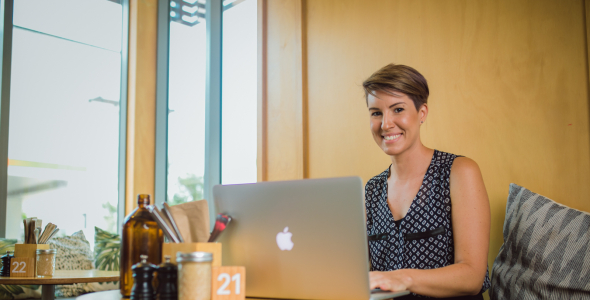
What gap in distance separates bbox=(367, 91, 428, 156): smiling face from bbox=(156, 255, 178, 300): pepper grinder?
1.01 m

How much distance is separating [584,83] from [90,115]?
380cm

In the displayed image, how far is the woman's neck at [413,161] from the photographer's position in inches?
67.4

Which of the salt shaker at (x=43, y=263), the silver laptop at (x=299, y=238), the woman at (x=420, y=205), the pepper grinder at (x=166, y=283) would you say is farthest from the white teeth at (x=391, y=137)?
the salt shaker at (x=43, y=263)

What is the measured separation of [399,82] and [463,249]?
625mm

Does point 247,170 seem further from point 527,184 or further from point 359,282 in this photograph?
point 359,282

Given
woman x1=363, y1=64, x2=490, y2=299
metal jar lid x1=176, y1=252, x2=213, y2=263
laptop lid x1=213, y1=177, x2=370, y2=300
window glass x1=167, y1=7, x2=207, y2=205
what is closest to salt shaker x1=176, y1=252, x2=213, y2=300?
metal jar lid x1=176, y1=252, x2=213, y2=263

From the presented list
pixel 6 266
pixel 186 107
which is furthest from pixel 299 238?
pixel 186 107

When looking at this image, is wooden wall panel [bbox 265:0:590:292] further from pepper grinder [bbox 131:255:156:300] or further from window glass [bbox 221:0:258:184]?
pepper grinder [bbox 131:255:156:300]

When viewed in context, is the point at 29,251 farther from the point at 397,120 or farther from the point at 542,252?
the point at 542,252

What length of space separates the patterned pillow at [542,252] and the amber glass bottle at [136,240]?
4.03 feet

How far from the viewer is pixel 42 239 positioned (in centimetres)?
199

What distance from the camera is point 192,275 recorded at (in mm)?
938

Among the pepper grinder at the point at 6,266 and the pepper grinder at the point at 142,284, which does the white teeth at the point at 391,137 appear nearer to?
the pepper grinder at the point at 142,284

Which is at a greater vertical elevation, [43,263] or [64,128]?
[64,128]
